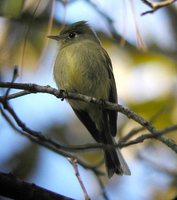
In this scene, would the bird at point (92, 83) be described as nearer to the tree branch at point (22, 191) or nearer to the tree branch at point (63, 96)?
the tree branch at point (63, 96)

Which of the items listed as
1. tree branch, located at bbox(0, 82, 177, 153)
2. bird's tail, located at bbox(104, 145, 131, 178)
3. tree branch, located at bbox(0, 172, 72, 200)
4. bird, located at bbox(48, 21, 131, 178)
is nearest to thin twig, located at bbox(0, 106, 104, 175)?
tree branch, located at bbox(0, 82, 177, 153)

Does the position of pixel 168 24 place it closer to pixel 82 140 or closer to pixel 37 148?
pixel 82 140

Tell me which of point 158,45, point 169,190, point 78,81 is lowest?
point 169,190

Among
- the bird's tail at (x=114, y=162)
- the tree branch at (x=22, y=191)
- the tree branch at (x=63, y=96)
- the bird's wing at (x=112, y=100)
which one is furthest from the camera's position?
the bird's wing at (x=112, y=100)

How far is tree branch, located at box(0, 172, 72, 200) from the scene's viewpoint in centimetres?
276

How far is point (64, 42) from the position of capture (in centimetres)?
532

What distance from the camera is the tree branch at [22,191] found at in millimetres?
2762

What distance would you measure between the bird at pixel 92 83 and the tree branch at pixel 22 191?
1.62 m

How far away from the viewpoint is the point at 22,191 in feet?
9.08

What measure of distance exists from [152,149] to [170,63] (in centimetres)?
115

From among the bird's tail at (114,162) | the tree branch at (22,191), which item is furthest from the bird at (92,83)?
the tree branch at (22,191)

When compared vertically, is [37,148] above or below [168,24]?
below

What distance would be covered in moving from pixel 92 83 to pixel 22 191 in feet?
6.80

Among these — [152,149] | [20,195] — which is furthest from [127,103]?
[20,195]
